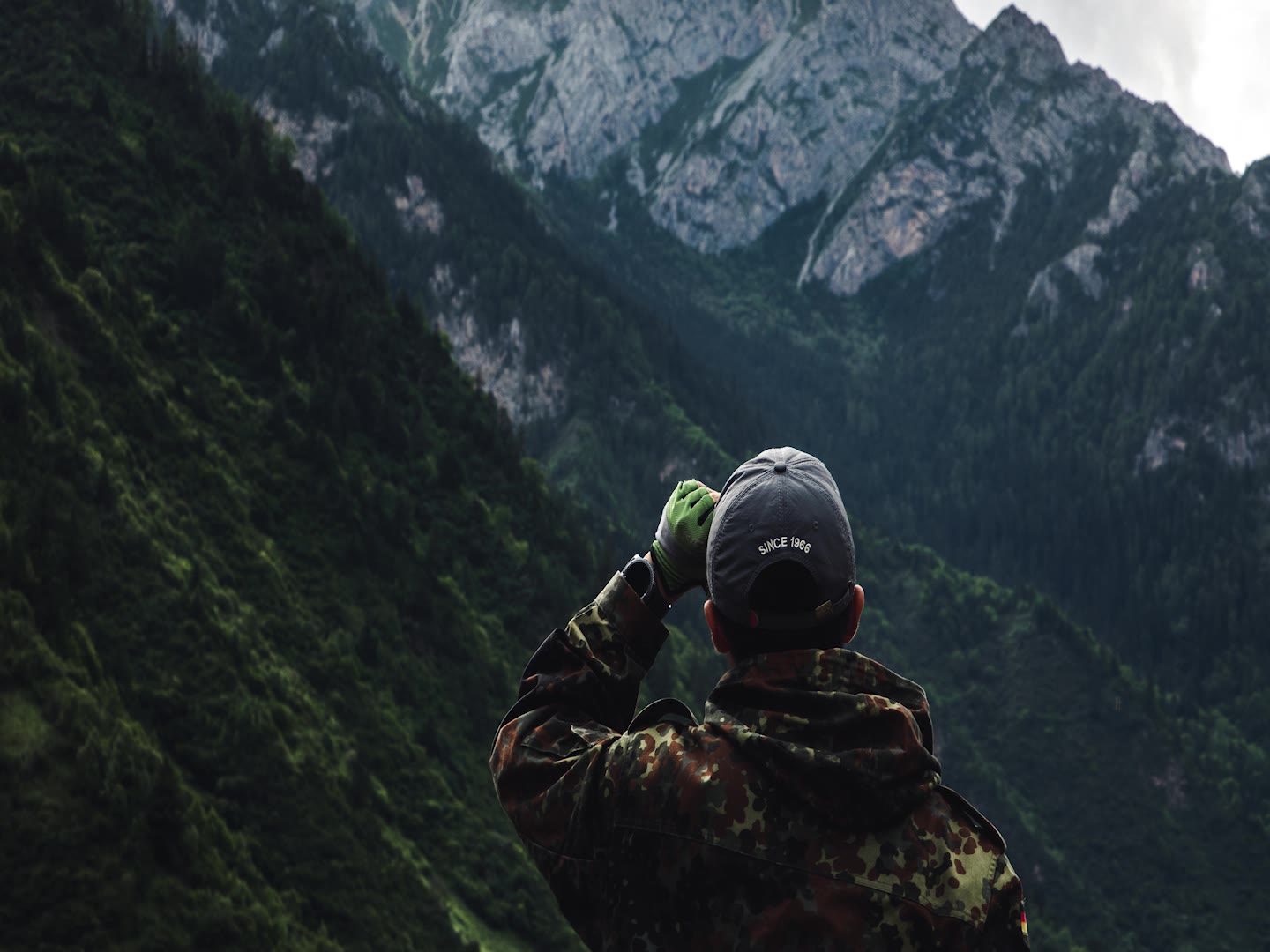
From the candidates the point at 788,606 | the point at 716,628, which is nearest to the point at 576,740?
the point at 716,628

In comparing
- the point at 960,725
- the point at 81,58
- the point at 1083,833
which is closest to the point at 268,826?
the point at 81,58

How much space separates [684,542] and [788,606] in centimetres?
53

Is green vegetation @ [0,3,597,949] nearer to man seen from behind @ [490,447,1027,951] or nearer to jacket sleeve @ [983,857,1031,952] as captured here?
man seen from behind @ [490,447,1027,951]

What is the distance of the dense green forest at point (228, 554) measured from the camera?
2464 cm

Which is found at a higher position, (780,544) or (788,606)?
(780,544)

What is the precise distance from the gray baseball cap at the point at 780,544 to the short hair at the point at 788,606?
0.07 ft

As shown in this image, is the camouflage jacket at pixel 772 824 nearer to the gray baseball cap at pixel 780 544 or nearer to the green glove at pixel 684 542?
the gray baseball cap at pixel 780 544

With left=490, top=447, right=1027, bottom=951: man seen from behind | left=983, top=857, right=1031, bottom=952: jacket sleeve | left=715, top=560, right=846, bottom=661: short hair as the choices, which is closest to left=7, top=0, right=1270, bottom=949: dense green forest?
left=490, top=447, right=1027, bottom=951: man seen from behind

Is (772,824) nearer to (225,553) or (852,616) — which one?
(852,616)

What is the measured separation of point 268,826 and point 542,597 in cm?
3458

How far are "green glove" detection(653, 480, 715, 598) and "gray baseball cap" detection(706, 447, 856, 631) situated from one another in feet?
0.89

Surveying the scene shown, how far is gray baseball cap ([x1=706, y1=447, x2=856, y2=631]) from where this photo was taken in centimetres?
403

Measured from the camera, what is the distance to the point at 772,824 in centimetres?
384

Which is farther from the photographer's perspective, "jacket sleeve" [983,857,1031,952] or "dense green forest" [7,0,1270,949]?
"dense green forest" [7,0,1270,949]
